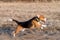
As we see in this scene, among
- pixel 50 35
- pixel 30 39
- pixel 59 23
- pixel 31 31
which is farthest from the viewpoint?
pixel 59 23

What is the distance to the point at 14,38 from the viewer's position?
23.9 ft

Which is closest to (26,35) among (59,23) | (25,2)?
(59,23)

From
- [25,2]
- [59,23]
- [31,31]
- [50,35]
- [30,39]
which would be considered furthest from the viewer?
[25,2]

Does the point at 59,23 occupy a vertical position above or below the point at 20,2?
above

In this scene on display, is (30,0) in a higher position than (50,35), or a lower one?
lower

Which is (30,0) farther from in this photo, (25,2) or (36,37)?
(36,37)

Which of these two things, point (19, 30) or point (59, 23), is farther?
point (59, 23)

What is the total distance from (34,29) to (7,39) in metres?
1.52

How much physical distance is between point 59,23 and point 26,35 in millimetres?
2176

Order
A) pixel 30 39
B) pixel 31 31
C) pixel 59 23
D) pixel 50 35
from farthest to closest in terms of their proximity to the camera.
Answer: pixel 59 23 < pixel 31 31 < pixel 50 35 < pixel 30 39

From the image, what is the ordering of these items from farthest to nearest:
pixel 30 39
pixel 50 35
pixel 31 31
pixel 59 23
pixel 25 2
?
pixel 25 2 < pixel 59 23 < pixel 31 31 < pixel 50 35 < pixel 30 39

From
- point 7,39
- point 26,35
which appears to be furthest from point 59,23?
point 7,39

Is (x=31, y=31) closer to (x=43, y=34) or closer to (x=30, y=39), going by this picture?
(x=43, y=34)

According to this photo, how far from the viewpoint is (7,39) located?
716cm
